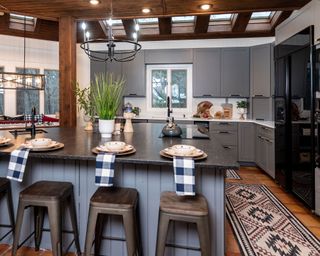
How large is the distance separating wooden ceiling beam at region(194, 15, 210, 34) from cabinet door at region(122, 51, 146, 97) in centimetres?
128

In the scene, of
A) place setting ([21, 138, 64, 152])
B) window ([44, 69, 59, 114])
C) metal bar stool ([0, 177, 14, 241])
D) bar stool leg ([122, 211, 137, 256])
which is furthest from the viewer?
window ([44, 69, 59, 114])

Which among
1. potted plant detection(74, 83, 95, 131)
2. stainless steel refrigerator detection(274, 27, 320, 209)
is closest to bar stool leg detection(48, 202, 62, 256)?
potted plant detection(74, 83, 95, 131)

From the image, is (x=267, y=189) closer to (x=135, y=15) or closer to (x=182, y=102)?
(x=182, y=102)

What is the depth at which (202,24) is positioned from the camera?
4.96m

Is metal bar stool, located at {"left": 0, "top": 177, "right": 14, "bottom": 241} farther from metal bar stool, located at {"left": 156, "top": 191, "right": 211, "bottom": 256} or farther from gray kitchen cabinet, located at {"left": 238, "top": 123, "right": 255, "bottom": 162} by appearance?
gray kitchen cabinet, located at {"left": 238, "top": 123, "right": 255, "bottom": 162}

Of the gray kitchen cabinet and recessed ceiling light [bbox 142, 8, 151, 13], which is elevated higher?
recessed ceiling light [bbox 142, 8, 151, 13]

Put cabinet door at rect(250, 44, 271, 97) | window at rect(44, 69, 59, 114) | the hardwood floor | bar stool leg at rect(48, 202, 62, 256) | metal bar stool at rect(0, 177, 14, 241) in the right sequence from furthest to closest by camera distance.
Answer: window at rect(44, 69, 59, 114)
cabinet door at rect(250, 44, 271, 97)
the hardwood floor
metal bar stool at rect(0, 177, 14, 241)
bar stool leg at rect(48, 202, 62, 256)

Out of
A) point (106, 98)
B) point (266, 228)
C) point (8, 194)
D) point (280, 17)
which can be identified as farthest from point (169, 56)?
point (8, 194)

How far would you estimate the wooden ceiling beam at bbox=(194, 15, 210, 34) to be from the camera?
478 centimetres

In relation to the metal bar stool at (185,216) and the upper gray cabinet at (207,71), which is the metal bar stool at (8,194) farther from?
the upper gray cabinet at (207,71)

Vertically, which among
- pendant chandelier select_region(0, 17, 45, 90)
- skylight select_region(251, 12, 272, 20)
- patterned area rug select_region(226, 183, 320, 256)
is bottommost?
patterned area rug select_region(226, 183, 320, 256)

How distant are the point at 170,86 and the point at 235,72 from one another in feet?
4.66

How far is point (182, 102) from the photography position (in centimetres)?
565

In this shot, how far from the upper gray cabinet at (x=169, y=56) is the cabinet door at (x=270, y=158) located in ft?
7.69
